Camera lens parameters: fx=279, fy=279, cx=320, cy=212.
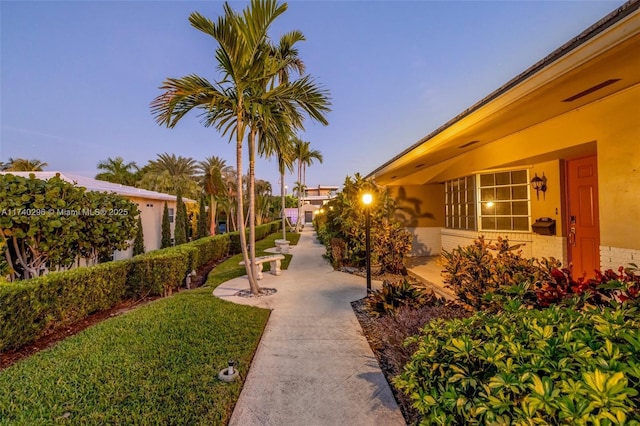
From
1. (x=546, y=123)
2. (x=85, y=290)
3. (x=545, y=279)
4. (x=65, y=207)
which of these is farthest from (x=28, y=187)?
(x=546, y=123)

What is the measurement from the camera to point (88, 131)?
829 inches

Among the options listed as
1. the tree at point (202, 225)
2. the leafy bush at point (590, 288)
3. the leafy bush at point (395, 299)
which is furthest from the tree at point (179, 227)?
the leafy bush at point (590, 288)

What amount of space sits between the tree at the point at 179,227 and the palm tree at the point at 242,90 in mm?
10600

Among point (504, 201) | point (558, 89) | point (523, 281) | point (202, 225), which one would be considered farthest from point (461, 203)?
point (202, 225)

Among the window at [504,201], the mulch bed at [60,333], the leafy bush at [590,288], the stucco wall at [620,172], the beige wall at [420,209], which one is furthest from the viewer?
the beige wall at [420,209]

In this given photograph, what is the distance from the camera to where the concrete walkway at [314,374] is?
271 centimetres

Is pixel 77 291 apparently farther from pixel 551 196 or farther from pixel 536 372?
pixel 551 196

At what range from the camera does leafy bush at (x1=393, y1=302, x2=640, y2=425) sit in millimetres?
1159

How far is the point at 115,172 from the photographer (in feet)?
108

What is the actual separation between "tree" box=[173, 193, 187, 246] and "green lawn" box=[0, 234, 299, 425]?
36.4 feet

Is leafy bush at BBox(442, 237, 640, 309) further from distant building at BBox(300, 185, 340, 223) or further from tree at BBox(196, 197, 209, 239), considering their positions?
distant building at BBox(300, 185, 340, 223)

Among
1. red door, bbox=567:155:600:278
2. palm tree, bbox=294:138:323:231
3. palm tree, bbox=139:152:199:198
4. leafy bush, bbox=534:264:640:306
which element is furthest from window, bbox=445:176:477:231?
palm tree, bbox=139:152:199:198

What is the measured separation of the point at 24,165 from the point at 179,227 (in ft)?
75.4

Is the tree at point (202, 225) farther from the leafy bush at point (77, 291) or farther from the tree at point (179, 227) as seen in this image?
the leafy bush at point (77, 291)
